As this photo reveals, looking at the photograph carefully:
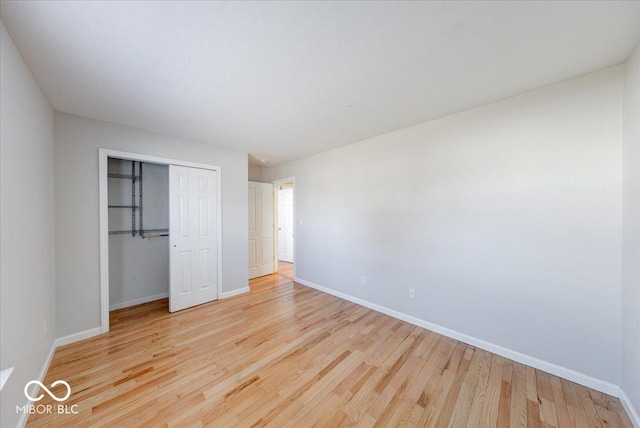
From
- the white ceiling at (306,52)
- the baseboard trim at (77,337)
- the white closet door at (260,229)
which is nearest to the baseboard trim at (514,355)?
the white ceiling at (306,52)

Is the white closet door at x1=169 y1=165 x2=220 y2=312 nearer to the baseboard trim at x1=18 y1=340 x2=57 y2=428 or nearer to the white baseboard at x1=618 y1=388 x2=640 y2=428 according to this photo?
the baseboard trim at x1=18 y1=340 x2=57 y2=428

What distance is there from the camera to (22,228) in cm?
152

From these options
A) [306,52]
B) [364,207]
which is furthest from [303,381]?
[306,52]

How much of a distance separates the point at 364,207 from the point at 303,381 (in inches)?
88.1

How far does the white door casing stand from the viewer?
651cm

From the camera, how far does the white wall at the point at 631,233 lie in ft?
4.75

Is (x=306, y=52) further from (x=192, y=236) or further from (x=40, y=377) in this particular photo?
(x=40, y=377)

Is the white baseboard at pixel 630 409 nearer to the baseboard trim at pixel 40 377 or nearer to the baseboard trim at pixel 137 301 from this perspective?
the baseboard trim at pixel 40 377

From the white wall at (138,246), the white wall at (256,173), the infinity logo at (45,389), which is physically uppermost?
the white wall at (256,173)

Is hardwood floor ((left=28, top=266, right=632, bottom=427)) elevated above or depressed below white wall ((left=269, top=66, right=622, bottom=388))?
below

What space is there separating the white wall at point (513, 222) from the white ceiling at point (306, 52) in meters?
0.31

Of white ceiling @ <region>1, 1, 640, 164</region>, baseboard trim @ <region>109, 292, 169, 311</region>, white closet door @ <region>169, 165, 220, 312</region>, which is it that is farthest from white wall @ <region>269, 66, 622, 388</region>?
baseboard trim @ <region>109, 292, 169, 311</region>

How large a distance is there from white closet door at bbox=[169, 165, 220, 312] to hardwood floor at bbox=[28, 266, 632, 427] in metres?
0.55

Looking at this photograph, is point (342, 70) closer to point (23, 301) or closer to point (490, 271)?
point (490, 271)
